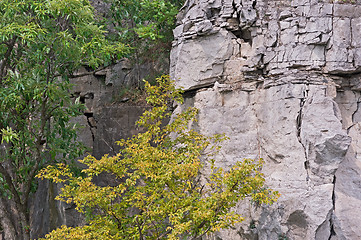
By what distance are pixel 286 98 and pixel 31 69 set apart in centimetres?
555

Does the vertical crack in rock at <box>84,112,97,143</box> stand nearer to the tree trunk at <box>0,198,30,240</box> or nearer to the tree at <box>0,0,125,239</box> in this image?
the tree at <box>0,0,125,239</box>

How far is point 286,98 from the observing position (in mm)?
8531

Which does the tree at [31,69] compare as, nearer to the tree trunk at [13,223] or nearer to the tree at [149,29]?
the tree trunk at [13,223]

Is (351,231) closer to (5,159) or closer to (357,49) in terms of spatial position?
(357,49)

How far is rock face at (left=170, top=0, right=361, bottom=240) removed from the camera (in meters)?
7.96

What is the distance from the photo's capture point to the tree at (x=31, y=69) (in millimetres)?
8297

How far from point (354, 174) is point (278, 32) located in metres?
3.21

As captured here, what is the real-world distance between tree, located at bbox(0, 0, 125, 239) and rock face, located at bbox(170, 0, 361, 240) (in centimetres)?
219

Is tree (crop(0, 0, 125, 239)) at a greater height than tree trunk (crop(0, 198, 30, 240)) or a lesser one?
greater

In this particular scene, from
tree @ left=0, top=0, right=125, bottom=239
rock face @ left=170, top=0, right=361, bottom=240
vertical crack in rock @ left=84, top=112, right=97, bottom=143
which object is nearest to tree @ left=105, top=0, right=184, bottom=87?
vertical crack in rock @ left=84, top=112, right=97, bottom=143

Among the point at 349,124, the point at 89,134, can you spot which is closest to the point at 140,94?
the point at 89,134

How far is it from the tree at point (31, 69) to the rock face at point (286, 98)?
219cm

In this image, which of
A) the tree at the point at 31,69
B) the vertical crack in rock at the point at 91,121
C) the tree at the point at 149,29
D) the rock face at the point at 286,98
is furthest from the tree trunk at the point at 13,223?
the tree at the point at 149,29

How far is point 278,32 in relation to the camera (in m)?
8.98
